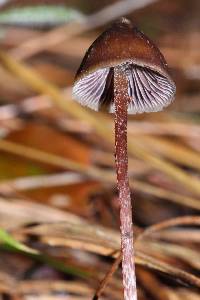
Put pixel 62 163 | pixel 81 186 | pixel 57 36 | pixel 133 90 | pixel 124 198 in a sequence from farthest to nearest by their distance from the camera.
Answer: pixel 57 36 → pixel 81 186 → pixel 62 163 → pixel 133 90 → pixel 124 198

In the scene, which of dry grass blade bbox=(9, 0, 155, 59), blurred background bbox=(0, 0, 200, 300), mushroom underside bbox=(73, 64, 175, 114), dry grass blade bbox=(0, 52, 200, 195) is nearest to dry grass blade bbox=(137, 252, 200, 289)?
blurred background bbox=(0, 0, 200, 300)

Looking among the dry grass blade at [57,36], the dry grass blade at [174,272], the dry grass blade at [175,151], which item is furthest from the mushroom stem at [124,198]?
the dry grass blade at [57,36]

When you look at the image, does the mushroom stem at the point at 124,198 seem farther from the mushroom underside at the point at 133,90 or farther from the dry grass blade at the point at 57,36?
the dry grass blade at the point at 57,36

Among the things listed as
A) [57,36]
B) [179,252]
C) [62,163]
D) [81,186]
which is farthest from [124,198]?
[57,36]

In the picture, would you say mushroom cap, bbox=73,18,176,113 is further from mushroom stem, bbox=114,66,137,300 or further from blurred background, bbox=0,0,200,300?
blurred background, bbox=0,0,200,300

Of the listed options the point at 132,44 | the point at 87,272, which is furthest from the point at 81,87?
the point at 87,272

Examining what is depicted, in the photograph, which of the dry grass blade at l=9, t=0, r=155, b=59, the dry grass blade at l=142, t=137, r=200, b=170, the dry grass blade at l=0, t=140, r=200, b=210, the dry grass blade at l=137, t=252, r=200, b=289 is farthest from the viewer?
the dry grass blade at l=9, t=0, r=155, b=59

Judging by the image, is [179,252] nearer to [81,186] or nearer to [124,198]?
[124,198]
